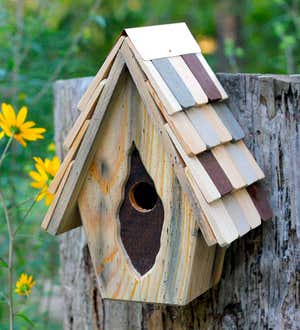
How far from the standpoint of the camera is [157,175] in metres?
2.35

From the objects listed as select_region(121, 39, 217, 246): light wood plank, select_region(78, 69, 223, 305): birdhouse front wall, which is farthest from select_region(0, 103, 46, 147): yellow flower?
select_region(121, 39, 217, 246): light wood plank

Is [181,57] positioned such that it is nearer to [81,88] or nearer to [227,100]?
[227,100]

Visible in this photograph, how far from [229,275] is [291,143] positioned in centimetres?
42

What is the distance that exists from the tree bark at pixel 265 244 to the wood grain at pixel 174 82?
0.23m

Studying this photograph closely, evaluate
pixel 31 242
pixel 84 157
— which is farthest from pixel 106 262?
pixel 31 242

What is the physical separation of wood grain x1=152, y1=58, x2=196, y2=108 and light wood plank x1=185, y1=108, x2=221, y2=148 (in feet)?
0.10

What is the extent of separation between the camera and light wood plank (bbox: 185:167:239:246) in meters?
2.20

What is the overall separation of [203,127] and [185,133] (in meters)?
0.10

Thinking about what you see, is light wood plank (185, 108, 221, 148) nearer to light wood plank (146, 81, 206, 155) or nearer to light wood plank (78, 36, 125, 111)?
light wood plank (146, 81, 206, 155)

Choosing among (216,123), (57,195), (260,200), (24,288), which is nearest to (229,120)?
(216,123)

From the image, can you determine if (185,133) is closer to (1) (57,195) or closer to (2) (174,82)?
(2) (174,82)

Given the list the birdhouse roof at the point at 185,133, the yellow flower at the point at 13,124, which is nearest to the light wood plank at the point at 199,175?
the birdhouse roof at the point at 185,133

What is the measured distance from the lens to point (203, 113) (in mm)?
2385

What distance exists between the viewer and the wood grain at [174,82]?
2297 mm
